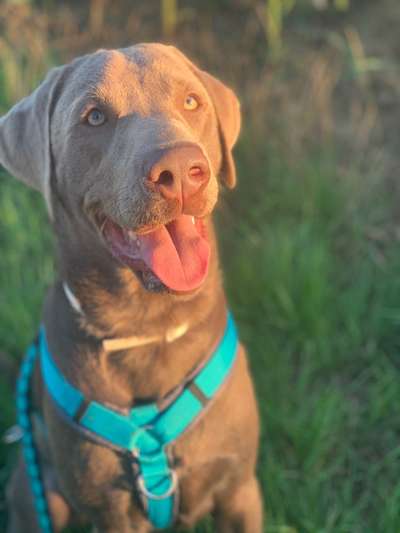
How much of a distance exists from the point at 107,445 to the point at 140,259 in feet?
1.94

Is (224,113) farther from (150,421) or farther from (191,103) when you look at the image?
(150,421)

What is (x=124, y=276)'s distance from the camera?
2.18m

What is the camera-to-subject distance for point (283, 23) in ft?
15.5

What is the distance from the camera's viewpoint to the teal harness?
2.15 metres

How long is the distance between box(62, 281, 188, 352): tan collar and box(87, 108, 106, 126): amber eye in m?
0.52

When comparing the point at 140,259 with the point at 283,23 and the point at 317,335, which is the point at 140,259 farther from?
the point at 283,23

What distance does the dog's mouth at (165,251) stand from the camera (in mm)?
1965

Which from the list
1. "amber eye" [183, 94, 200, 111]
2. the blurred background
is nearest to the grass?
the blurred background

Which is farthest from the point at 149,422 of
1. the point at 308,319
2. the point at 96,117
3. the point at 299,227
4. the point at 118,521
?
the point at 299,227

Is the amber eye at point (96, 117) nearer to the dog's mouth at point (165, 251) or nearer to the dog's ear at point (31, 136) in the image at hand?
the dog's ear at point (31, 136)

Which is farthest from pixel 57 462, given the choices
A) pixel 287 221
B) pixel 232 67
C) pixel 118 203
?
pixel 232 67

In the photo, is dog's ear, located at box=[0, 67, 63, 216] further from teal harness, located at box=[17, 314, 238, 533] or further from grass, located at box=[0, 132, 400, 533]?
grass, located at box=[0, 132, 400, 533]

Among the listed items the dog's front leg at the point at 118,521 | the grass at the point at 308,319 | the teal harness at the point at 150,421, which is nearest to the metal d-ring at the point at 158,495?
the teal harness at the point at 150,421

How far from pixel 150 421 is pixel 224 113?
99cm
